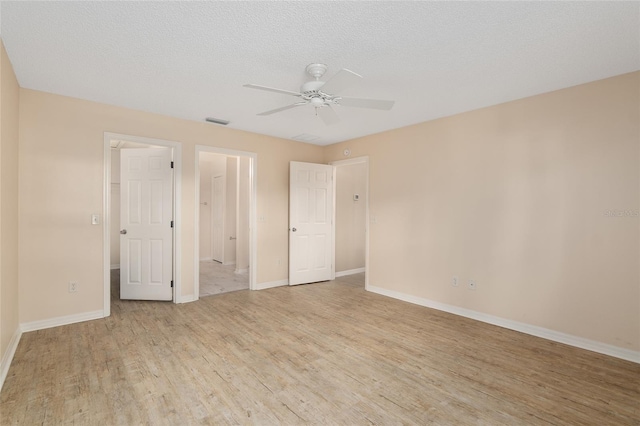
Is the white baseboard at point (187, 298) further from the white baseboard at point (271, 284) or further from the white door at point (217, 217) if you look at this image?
the white door at point (217, 217)

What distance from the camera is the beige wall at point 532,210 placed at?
280cm

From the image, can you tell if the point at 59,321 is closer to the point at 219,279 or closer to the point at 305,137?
the point at 219,279

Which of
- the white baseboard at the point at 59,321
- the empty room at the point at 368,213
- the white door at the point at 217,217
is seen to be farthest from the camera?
the white door at the point at 217,217

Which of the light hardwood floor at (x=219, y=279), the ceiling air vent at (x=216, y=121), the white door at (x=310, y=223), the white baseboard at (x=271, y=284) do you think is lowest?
the light hardwood floor at (x=219, y=279)

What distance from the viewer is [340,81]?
2264 mm

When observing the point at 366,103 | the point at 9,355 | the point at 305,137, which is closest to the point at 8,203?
the point at 9,355

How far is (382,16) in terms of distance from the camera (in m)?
1.95

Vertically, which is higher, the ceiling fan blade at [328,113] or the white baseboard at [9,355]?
the ceiling fan blade at [328,113]

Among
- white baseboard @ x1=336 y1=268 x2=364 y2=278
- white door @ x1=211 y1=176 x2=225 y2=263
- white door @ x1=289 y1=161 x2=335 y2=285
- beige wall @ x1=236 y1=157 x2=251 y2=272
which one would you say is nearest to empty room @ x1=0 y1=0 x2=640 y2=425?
white door @ x1=289 y1=161 x2=335 y2=285

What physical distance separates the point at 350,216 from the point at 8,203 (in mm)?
4898

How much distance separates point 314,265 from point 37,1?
4.58 m

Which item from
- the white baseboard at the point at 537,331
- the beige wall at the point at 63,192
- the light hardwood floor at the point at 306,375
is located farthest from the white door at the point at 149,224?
the white baseboard at the point at 537,331

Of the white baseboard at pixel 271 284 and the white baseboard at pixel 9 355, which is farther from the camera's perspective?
the white baseboard at pixel 271 284

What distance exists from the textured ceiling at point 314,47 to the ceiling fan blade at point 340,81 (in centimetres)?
26
